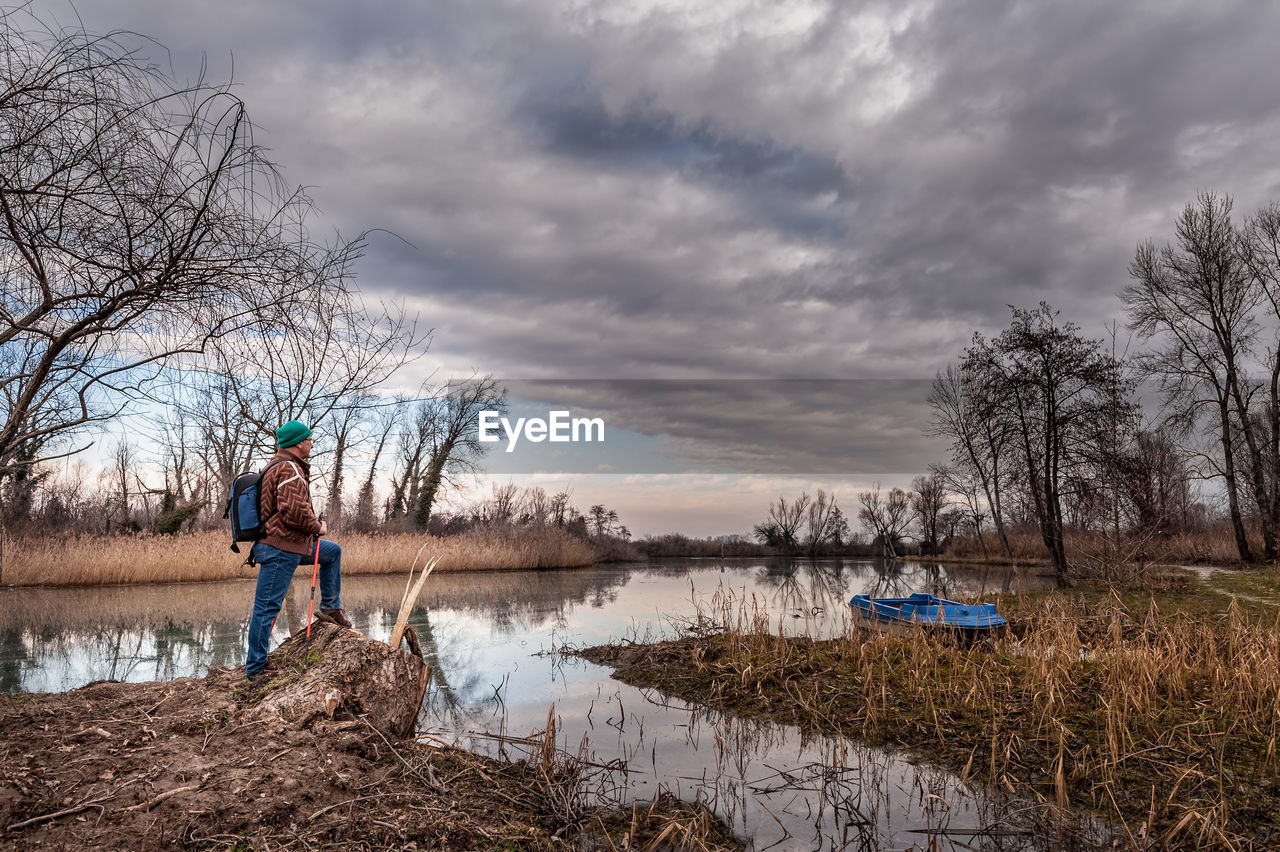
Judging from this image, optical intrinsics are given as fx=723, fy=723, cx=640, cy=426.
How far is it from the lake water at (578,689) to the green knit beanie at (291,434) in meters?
2.51

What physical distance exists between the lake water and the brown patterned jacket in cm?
179

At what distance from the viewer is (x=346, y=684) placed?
5.06 metres

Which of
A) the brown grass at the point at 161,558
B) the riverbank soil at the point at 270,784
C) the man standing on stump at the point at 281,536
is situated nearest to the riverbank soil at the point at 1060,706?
the riverbank soil at the point at 270,784

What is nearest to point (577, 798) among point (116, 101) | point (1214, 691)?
point (116, 101)

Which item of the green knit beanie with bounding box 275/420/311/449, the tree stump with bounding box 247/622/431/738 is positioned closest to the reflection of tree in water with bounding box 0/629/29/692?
the tree stump with bounding box 247/622/431/738

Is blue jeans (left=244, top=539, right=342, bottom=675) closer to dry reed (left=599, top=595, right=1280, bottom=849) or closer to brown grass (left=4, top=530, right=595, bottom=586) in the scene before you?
dry reed (left=599, top=595, right=1280, bottom=849)

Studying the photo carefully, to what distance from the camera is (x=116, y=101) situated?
387 cm

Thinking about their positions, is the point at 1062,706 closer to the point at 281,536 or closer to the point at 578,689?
the point at 578,689

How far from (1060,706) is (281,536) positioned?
23.2 ft

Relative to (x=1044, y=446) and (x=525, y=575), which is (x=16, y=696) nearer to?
(x=525, y=575)

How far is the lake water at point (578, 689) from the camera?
4.81 meters

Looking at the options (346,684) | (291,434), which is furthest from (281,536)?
(346,684)

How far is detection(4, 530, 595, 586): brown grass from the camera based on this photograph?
18.0m

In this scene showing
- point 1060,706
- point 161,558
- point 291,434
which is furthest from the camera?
point 161,558
